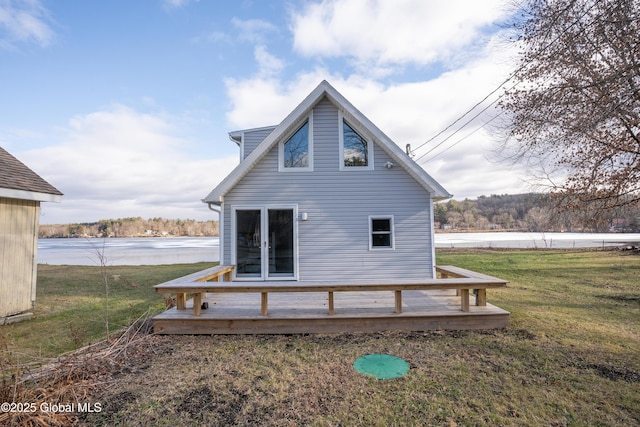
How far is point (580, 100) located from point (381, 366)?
5.66 m

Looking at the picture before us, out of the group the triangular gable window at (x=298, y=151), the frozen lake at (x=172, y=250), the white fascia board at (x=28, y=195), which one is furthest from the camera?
the frozen lake at (x=172, y=250)

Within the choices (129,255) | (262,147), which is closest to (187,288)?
(262,147)

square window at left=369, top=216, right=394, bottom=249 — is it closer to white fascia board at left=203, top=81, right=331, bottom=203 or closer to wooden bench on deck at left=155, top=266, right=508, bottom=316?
wooden bench on deck at left=155, top=266, right=508, bottom=316

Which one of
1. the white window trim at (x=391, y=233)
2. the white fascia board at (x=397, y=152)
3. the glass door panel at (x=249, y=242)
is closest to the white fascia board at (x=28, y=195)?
the glass door panel at (x=249, y=242)

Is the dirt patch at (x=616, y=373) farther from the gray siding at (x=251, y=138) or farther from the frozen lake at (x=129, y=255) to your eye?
the frozen lake at (x=129, y=255)

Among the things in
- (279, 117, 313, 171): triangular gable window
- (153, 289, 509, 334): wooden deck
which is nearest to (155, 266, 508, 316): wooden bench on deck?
(153, 289, 509, 334): wooden deck

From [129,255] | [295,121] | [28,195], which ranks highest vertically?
[295,121]

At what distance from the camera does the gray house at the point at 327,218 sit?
7.67m

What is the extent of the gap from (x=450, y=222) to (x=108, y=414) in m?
53.8

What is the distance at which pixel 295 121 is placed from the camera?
7.61m

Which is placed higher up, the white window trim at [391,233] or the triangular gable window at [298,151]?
the triangular gable window at [298,151]

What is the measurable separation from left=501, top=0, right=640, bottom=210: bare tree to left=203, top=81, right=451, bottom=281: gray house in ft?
8.84

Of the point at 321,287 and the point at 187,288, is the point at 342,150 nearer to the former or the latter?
the point at 321,287

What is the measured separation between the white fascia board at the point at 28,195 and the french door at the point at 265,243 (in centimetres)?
394
